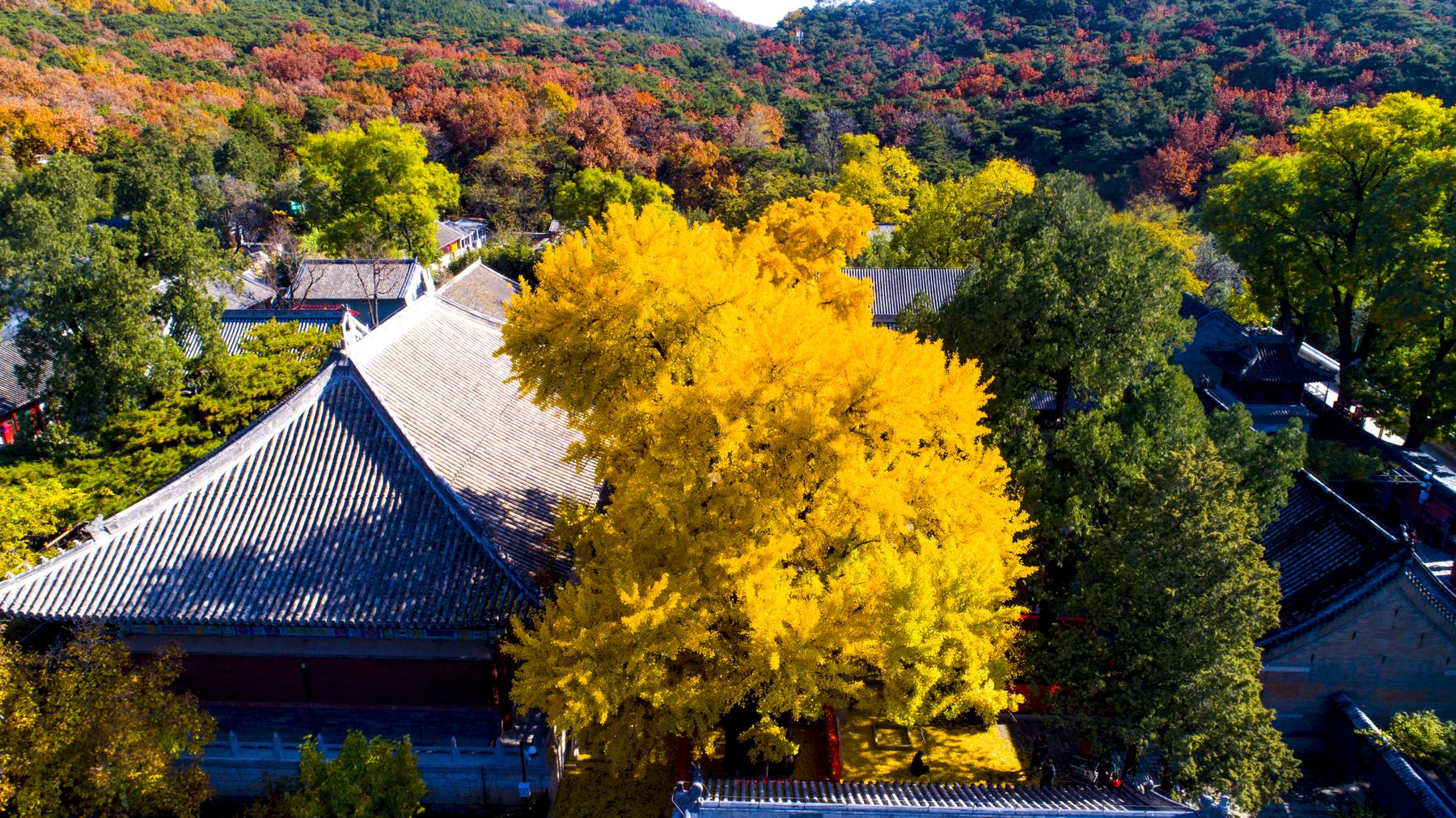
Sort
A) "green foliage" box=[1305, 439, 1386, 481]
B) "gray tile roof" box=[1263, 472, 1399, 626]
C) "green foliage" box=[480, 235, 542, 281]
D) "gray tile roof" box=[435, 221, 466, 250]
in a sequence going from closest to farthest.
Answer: "gray tile roof" box=[1263, 472, 1399, 626]
"green foliage" box=[1305, 439, 1386, 481]
"green foliage" box=[480, 235, 542, 281]
"gray tile roof" box=[435, 221, 466, 250]

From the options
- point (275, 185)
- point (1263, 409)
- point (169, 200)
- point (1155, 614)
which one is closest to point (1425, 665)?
point (1155, 614)

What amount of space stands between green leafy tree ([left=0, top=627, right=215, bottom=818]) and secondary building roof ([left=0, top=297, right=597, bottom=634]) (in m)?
0.96

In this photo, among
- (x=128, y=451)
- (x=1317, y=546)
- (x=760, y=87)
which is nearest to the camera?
(x=1317, y=546)

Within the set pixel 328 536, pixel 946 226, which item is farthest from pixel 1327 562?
pixel 946 226

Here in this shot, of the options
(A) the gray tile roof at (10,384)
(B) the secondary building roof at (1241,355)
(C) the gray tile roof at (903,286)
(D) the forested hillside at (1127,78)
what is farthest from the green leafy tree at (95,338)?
(D) the forested hillside at (1127,78)

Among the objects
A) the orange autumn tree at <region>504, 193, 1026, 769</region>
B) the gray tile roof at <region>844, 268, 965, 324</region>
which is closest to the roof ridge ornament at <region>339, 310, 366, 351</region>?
the orange autumn tree at <region>504, 193, 1026, 769</region>

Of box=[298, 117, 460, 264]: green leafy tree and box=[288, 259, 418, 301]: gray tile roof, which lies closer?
box=[288, 259, 418, 301]: gray tile roof

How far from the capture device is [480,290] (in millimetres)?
44438

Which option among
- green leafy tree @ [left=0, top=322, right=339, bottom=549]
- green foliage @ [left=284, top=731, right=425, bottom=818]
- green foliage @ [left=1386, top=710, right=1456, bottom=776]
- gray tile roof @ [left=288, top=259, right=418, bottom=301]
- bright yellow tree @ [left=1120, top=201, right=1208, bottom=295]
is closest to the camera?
green foliage @ [left=284, top=731, right=425, bottom=818]

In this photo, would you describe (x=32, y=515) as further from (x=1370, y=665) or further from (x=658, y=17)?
(x=658, y=17)

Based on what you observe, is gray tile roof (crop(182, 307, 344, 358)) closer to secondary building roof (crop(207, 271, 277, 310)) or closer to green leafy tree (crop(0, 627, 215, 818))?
secondary building roof (crop(207, 271, 277, 310))

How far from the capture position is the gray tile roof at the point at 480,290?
136ft

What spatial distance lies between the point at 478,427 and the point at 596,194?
46630 mm

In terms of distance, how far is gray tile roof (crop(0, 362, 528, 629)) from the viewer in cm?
1427
